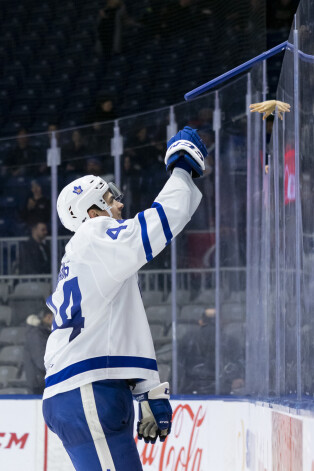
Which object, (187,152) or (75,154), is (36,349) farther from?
(187,152)

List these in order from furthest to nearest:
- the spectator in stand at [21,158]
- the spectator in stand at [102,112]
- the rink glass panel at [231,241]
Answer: the spectator in stand at [102,112] → the spectator in stand at [21,158] → the rink glass panel at [231,241]

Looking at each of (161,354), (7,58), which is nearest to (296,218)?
(161,354)

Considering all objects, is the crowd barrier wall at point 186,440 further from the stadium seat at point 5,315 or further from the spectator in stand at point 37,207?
the spectator in stand at point 37,207

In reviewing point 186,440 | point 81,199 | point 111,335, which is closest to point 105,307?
point 111,335

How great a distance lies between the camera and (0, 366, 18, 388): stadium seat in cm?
553

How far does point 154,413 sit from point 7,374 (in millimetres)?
3224

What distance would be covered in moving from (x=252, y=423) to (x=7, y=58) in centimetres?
651

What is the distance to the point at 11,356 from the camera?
556 cm

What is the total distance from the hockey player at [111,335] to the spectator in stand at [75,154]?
129 inches

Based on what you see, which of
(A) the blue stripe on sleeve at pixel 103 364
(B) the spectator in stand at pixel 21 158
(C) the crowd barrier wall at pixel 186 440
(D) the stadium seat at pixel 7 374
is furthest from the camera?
(B) the spectator in stand at pixel 21 158

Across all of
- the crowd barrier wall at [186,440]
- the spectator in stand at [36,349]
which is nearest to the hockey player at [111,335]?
the crowd barrier wall at [186,440]

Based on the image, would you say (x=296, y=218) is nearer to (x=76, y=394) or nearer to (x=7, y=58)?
(x=76, y=394)

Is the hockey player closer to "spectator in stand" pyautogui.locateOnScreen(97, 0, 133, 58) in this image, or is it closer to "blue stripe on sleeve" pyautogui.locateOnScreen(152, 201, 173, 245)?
"blue stripe on sleeve" pyautogui.locateOnScreen(152, 201, 173, 245)

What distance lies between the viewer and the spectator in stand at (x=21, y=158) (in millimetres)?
5883
